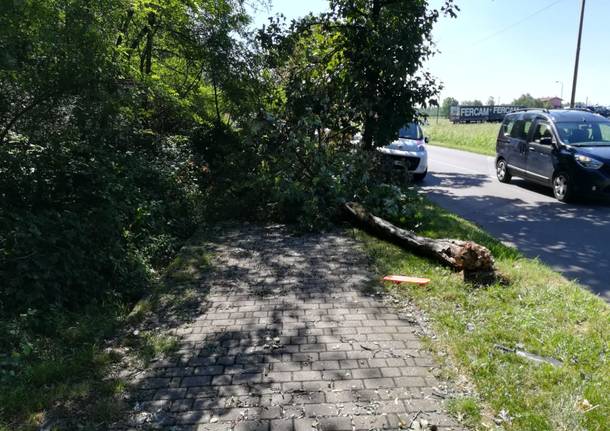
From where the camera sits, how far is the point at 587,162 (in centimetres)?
1022

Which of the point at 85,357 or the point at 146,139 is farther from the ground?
the point at 146,139

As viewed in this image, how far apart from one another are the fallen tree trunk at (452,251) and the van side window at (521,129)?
7.06 m

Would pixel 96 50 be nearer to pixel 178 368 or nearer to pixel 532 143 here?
pixel 178 368

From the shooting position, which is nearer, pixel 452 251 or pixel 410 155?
pixel 452 251

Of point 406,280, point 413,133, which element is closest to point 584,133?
point 413,133

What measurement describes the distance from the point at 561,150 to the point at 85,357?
35.4ft

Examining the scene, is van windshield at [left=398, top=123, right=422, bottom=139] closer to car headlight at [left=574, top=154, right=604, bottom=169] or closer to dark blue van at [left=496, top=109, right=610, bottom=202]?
dark blue van at [left=496, top=109, right=610, bottom=202]

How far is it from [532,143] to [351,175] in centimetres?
576

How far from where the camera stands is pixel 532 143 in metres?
12.2

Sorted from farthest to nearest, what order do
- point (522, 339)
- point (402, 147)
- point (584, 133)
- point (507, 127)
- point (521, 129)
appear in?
point (402, 147) < point (507, 127) < point (521, 129) < point (584, 133) < point (522, 339)

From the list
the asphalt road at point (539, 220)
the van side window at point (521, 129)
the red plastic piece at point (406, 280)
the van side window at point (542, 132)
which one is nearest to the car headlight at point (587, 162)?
the asphalt road at point (539, 220)

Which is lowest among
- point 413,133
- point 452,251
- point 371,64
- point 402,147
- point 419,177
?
point 419,177

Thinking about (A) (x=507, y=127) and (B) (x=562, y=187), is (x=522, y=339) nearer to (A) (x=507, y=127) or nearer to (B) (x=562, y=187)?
(B) (x=562, y=187)

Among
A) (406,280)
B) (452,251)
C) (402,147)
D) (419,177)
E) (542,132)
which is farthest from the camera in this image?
(419,177)
